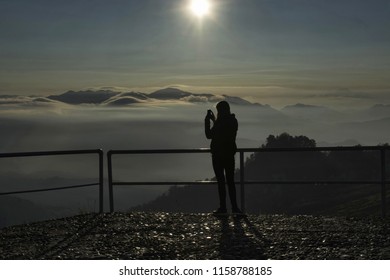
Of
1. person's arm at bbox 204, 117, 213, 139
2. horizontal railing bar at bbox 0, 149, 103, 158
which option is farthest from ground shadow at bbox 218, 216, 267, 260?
horizontal railing bar at bbox 0, 149, 103, 158

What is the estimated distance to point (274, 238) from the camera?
10.2m

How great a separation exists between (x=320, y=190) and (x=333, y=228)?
585ft

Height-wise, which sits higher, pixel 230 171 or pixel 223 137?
pixel 223 137

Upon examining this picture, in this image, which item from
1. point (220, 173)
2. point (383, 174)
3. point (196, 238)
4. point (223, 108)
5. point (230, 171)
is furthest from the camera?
point (383, 174)

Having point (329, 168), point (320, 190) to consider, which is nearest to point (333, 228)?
point (320, 190)

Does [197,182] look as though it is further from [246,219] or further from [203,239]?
[203,239]

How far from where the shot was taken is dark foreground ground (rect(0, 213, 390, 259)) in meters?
9.18

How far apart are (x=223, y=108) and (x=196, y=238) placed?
3.05 m

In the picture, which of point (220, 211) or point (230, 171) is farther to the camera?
point (220, 211)

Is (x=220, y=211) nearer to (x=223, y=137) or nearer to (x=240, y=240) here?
(x=223, y=137)

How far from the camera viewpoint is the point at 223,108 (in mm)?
12500

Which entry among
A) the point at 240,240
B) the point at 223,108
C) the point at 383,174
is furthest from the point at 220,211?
the point at 383,174

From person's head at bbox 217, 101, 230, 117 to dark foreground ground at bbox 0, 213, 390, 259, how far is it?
189 cm

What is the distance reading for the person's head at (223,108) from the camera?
Result: 12461 millimetres
